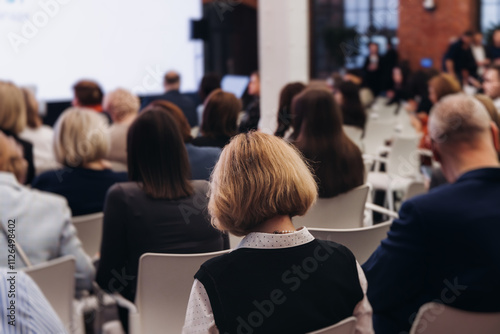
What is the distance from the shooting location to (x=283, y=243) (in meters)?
1.73

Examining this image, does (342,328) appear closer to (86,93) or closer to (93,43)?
(86,93)

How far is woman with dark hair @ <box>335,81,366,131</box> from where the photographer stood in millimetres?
5867

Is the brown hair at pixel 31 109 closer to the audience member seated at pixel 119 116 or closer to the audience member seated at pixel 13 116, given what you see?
the audience member seated at pixel 13 116

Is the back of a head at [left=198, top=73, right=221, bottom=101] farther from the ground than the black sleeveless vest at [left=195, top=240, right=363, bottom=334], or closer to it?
farther from the ground

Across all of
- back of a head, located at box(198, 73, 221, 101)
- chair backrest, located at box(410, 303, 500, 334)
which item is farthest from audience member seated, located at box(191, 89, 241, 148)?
chair backrest, located at box(410, 303, 500, 334)

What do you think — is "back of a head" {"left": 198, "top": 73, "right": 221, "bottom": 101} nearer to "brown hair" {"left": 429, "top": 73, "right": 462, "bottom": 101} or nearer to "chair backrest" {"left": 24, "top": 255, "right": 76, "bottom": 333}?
"brown hair" {"left": 429, "top": 73, "right": 462, "bottom": 101}

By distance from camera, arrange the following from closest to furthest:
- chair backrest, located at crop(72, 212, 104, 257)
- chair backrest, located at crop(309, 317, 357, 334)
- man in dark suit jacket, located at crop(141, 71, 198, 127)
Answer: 1. chair backrest, located at crop(309, 317, 357, 334)
2. chair backrest, located at crop(72, 212, 104, 257)
3. man in dark suit jacket, located at crop(141, 71, 198, 127)

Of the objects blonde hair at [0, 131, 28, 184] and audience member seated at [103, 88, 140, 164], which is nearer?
blonde hair at [0, 131, 28, 184]

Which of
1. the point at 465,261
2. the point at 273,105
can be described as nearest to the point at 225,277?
the point at 465,261

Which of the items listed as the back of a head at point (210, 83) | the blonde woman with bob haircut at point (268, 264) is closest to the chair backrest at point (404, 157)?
the back of a head at point (210, 83)

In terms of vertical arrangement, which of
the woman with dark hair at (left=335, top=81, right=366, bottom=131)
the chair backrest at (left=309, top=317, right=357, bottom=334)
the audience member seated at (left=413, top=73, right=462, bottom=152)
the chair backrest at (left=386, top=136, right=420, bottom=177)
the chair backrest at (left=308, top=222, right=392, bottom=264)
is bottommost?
the chair backrest at (left=386, top=136, right=420, bottom=177)

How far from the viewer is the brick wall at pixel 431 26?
1316 centimetres

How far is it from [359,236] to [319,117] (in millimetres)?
1162

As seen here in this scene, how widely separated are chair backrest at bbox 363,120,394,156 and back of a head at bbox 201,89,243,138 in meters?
2.67
